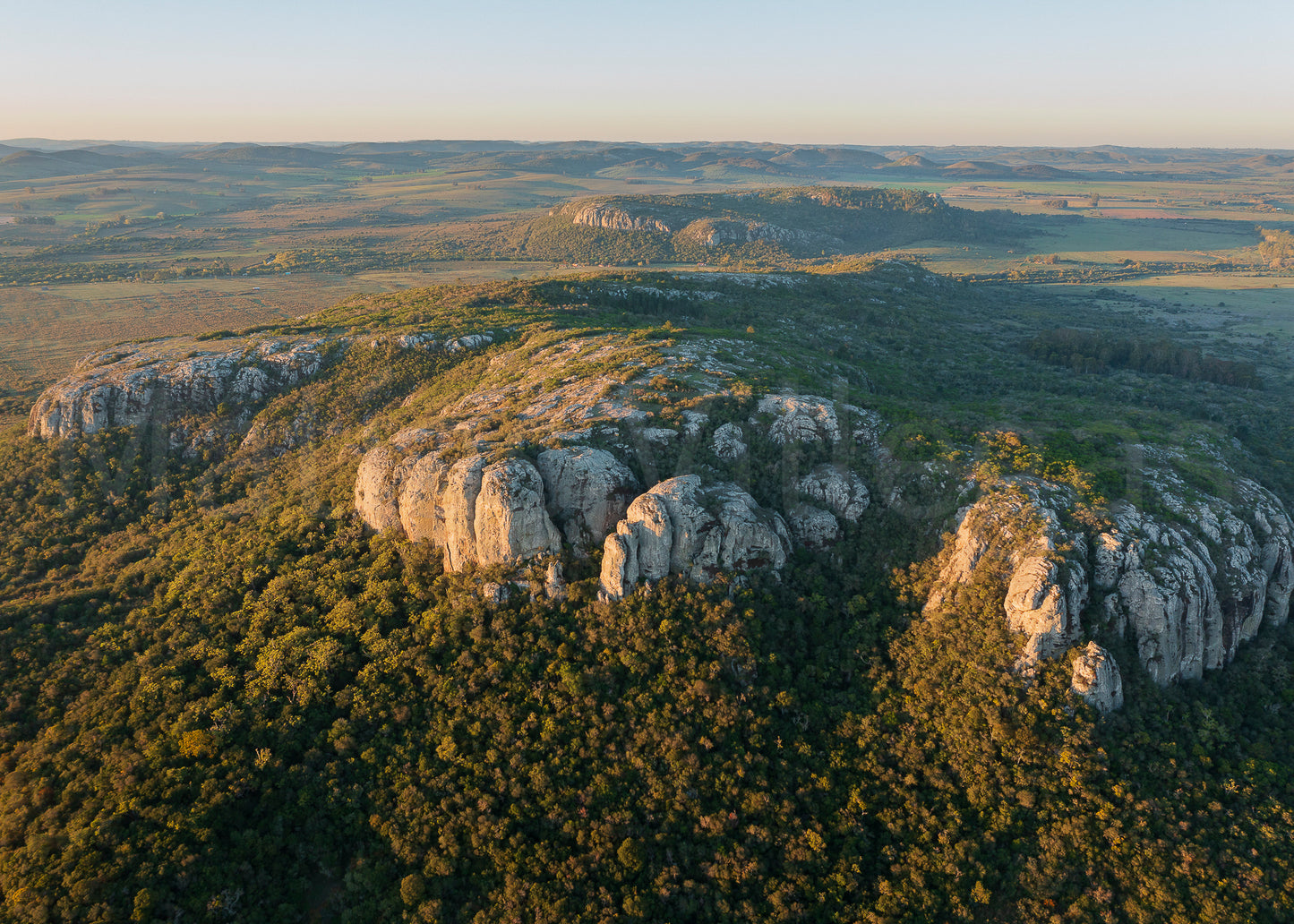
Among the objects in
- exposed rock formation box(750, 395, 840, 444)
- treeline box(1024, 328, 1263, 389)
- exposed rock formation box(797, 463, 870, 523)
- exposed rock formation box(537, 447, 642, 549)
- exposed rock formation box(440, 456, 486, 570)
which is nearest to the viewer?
exposed rock formation box(440, 456, 486, 570)

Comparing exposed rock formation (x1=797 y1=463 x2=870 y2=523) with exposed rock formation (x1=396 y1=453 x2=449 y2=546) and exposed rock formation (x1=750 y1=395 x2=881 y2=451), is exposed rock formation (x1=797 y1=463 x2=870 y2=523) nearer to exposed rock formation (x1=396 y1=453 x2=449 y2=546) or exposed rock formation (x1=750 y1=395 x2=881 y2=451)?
exposed rock formation (x1=750 y1=395 x2=881 y2=451)

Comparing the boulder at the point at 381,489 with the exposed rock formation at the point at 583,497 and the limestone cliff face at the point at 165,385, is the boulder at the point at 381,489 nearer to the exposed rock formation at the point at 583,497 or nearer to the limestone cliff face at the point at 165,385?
the exposed rock formation at the point at 583,497

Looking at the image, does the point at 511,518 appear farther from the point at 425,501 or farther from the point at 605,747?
the point at 605,747

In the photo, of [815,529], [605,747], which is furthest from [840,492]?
[605,747]

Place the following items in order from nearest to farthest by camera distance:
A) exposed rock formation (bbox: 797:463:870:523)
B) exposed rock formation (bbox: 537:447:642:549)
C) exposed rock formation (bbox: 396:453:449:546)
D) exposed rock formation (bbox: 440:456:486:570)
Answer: exposed rock formation (bbox: 440:456:486:570) → exposed rock formation (bbox: 537:447:642:549) → exposed rock formation (bbox: 396:453:449:546) → exposed rock formation (bbox: 797:463:870:523)

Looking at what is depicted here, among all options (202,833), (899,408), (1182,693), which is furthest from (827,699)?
(202,833)

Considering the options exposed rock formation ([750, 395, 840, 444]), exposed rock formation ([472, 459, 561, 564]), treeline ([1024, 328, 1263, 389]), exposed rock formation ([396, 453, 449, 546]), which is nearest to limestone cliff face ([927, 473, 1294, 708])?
exposed rock formation ([750, 395, 840, 444])

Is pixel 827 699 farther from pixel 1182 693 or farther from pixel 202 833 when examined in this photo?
pixel 202 833

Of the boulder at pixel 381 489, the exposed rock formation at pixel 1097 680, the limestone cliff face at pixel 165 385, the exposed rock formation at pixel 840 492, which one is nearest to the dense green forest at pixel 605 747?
the exposed rock formation at pixel 1097 680
